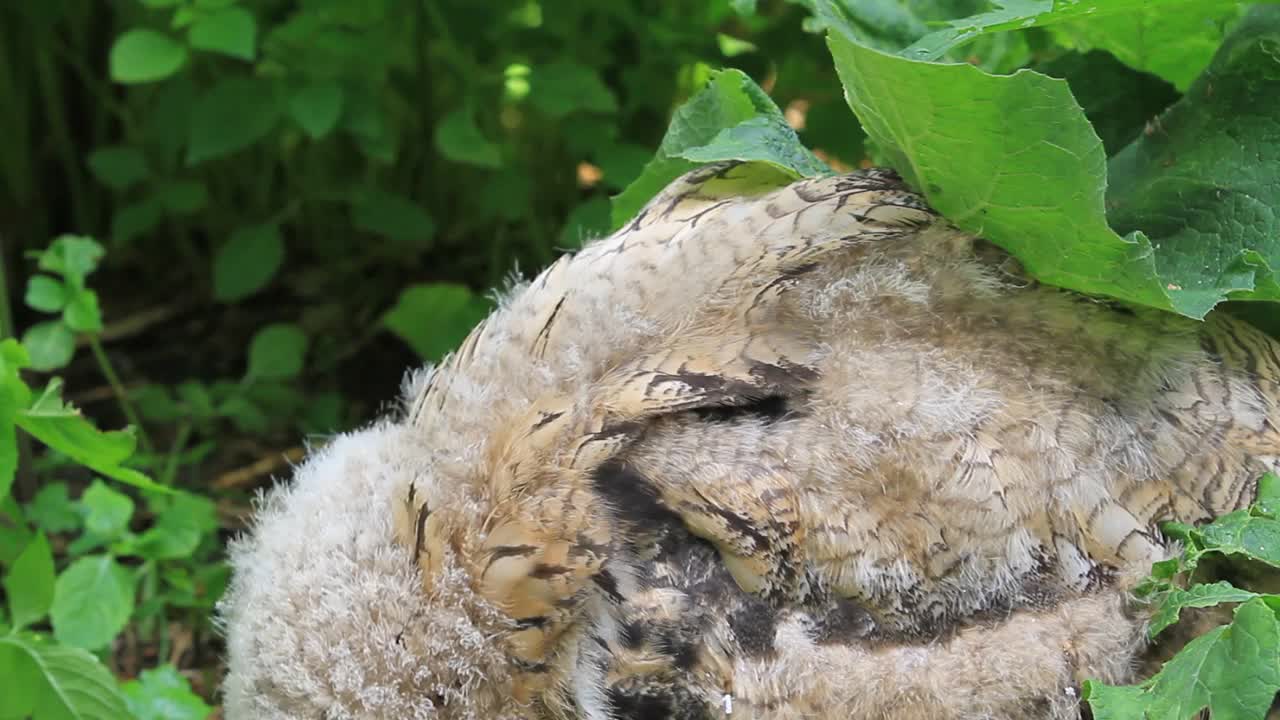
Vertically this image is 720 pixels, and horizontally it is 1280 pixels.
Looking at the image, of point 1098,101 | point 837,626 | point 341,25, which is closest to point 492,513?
point 837,626

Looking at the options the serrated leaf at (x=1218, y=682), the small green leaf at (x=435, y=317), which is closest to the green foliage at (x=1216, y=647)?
the serrated leaf at (x=1218, y=682)

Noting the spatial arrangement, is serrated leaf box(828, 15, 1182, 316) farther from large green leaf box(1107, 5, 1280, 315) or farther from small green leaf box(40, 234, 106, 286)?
small green leaf box(40, 234, 106, 286)

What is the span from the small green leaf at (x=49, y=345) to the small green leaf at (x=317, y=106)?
0.56 meters

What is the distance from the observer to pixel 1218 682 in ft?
3.73

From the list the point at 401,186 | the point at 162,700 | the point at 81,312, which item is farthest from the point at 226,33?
the point at 162,700

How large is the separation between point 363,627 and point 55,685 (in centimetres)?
52

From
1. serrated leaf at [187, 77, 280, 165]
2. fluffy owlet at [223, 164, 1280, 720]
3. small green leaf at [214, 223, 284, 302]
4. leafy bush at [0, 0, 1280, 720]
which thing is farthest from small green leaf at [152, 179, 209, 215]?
fluffy owlet at [223, 164, 1280, 720]

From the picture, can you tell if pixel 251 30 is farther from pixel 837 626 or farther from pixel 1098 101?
pixel 837 626

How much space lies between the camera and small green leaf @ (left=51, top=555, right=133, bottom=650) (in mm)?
1695

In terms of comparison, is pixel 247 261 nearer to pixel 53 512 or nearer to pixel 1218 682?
pixel 53 512

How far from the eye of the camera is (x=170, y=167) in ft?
9.88

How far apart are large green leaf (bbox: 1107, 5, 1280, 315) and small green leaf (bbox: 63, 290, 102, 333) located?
162 cm

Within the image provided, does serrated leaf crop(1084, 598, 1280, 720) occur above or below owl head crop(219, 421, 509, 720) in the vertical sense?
above

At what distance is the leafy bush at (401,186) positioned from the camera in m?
1.27
